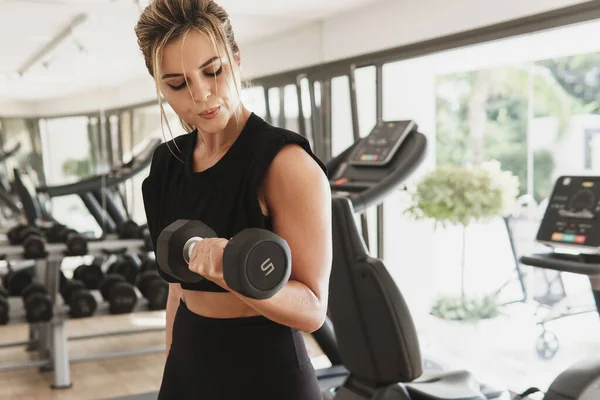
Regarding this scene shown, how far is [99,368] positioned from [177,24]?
3685 mm

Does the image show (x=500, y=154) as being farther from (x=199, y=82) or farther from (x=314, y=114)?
(x=199, y=82)

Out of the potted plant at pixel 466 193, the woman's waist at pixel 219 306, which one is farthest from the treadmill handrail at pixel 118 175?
the woman's waist at pixel 219 306

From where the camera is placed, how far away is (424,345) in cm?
434

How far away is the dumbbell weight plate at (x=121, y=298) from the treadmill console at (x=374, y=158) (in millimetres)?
1973

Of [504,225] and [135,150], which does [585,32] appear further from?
[135,150]

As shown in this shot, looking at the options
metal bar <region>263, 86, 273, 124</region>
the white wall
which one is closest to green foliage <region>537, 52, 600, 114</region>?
the white wall

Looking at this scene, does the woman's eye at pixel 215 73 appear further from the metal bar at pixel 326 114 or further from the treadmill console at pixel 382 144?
the metal bar at pixel 326 114

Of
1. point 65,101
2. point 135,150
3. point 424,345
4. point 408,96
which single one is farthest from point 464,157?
point 65,101

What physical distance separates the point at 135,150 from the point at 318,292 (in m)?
3.79

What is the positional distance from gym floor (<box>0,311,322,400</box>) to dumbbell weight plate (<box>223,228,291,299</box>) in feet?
10.4

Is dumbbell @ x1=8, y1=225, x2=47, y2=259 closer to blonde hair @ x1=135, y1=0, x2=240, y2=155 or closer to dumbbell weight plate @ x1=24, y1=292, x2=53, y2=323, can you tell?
dumbbell weight plate @ x1=24, y1=292, x2=53, y2=323

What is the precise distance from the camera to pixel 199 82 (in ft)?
3.22

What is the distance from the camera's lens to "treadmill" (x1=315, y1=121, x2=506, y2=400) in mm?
2080

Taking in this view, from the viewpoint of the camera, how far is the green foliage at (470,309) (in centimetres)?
367
